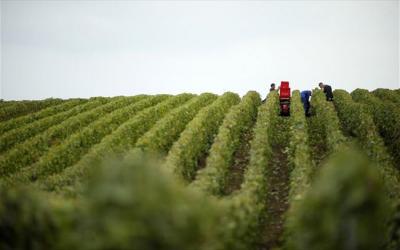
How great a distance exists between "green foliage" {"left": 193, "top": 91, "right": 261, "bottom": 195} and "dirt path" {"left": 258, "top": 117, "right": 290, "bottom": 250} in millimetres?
1944

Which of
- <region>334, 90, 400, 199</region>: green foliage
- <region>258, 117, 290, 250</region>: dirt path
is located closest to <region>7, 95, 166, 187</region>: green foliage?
<region>258, 117, 290, 250</region>: dirt path

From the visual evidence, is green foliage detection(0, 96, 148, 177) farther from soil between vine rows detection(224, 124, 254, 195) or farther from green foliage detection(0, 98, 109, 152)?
soil between vine rows detection(224, 124, 254, 195)

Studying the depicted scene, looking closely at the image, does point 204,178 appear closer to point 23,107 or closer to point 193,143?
point 193,143

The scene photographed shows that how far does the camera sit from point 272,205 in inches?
638

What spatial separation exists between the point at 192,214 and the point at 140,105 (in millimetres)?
25887

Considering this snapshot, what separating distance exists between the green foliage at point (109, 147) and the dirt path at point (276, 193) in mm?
6470

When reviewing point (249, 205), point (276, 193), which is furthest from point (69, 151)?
point (249, 205)

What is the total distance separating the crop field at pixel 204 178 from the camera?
6.58m

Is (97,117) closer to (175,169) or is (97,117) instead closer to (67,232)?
(175,169)

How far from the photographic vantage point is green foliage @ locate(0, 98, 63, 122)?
3295 cm

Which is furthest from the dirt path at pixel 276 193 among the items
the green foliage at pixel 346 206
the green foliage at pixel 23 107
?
the green foliage at pixel 23 107

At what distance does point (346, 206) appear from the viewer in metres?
7.38

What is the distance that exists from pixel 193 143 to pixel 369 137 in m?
8.14

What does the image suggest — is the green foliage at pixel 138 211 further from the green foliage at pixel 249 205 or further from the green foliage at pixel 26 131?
the green foliage at pixel 26 131
